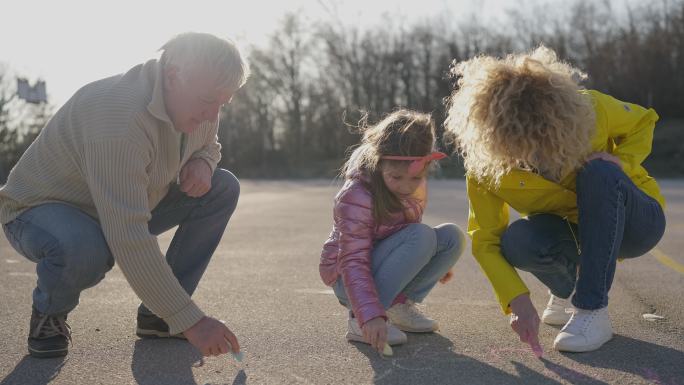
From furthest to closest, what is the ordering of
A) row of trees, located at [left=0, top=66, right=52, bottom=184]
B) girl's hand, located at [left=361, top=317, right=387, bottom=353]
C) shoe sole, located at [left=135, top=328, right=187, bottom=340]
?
row of trees, located at [left=0, top=66, right=52, bottom=184] → shoe sole, located at [left=135, top=328, right=187, bottom=340] → girl's hand, located at [left=361, top=317, right=387, bottom=353]

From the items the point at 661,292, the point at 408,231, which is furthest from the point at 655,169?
the point at 408,231

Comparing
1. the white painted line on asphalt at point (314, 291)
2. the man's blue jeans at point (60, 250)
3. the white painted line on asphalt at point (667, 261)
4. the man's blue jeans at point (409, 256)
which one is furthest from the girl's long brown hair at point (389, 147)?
the white painted line on asphalt at point (667, 261)

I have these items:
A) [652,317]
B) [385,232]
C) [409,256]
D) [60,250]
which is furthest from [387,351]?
Result: [652,317]

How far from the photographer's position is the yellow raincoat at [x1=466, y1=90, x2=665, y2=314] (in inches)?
119

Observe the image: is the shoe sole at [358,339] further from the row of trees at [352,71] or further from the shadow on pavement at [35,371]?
the row of trees at [352,71]

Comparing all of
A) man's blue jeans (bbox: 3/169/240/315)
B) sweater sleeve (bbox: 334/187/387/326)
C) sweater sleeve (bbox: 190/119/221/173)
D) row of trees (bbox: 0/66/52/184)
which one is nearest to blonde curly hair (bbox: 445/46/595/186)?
sweater sleeve (bbox: 334/187/387/326)

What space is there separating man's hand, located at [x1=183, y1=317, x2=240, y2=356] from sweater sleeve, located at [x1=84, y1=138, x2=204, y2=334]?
0.03m

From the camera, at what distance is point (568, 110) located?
108 inches

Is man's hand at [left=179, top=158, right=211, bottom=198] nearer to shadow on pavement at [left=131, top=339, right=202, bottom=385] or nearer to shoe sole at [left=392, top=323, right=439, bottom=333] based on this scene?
shadow on pavement at [left=131, top=339, right=202, bottom=385]

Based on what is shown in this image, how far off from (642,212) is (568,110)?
63 cm

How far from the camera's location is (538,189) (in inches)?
121

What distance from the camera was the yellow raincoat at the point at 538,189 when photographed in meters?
3.03

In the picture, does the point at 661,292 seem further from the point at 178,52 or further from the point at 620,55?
the point at 620,55

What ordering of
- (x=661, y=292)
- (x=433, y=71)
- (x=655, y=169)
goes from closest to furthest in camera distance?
(x=661, y=292), (x=655, y=169), (x=433, y=71)
